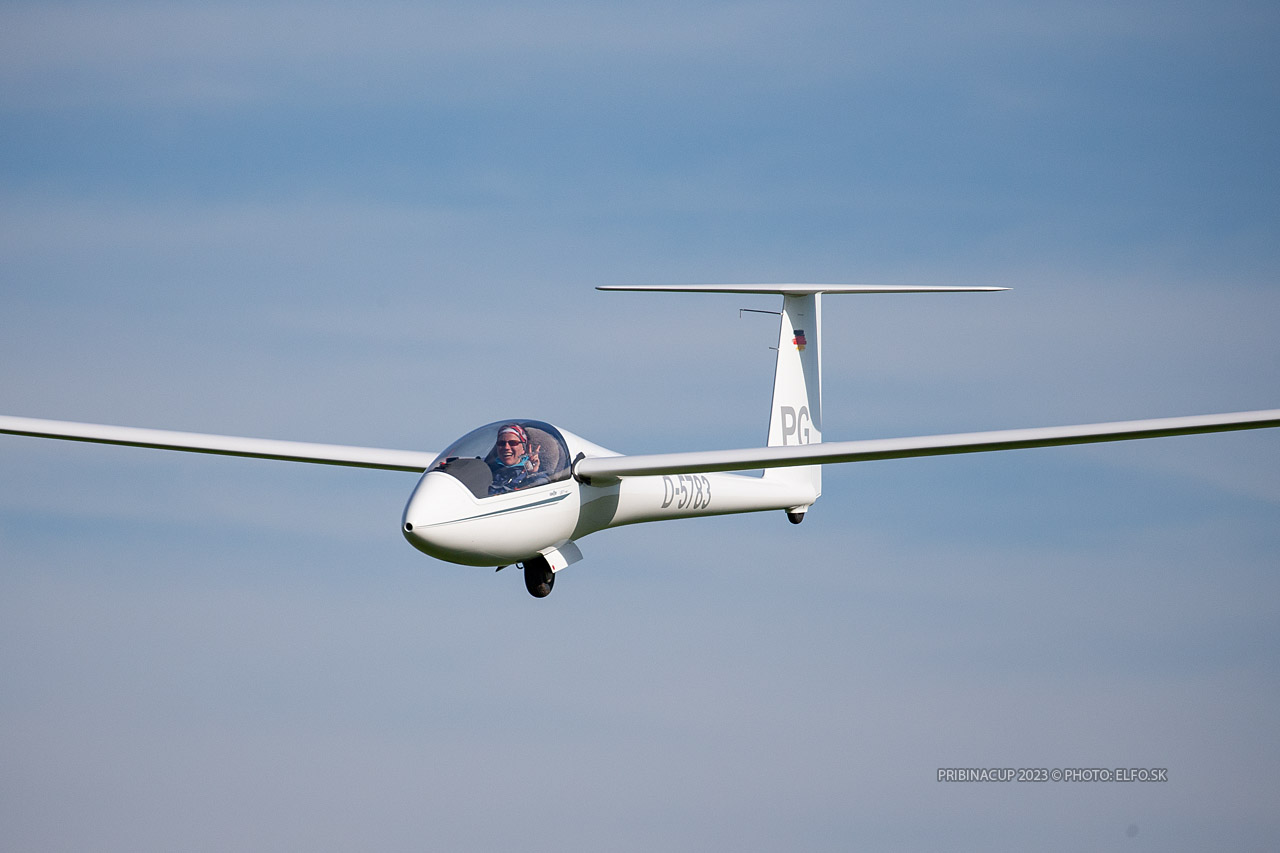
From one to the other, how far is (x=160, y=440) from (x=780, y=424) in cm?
818

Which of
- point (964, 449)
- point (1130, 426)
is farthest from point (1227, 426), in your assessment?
point (964, 449)

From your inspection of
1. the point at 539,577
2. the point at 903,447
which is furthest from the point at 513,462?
the point at 903,447

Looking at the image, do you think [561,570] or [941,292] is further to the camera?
[941,292]

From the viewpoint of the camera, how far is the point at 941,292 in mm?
18328

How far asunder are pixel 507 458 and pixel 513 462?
0.24 ft

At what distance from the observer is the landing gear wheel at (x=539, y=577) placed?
13.9 metres

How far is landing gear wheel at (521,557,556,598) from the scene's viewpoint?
1388 cm

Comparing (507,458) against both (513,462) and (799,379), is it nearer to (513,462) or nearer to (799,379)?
(513,462)

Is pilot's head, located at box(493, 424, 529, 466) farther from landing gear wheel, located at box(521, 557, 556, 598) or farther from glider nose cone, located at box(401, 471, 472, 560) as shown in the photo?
landing gear wheel, located at box(521, 557, 556, 598)

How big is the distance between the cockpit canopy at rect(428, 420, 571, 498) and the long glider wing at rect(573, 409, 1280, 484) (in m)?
0.39

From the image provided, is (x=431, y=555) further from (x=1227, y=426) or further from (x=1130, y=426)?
(x=1227, y=426)

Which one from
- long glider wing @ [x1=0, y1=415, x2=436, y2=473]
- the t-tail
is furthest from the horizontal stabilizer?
long glider wing @ [x1=0, y1=415, x2=436, y2=473]

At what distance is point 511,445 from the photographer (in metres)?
13.4

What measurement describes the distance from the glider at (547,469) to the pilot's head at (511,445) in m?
0.01
